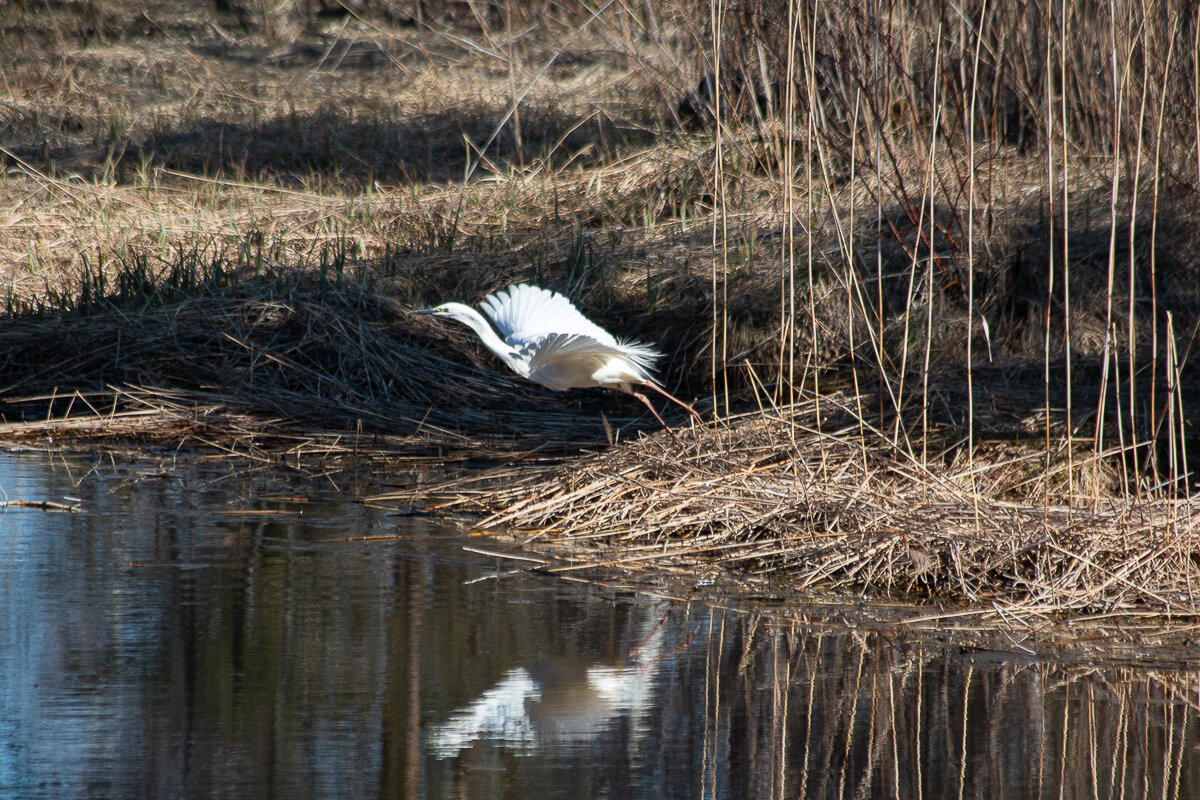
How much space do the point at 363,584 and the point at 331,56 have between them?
637 inches

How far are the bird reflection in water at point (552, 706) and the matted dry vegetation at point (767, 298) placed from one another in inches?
43.7

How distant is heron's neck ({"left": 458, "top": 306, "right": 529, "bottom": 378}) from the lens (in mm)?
5062

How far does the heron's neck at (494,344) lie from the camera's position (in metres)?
5.06

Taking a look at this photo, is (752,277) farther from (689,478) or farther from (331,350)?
(689,478)

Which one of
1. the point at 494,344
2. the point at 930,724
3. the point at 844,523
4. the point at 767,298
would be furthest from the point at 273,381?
the point at 930,724

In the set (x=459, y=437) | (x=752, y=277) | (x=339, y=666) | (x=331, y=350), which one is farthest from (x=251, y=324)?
(x=339, y=666)

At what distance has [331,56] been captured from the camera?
1902 cm

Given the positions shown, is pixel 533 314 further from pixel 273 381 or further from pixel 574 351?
pixel 273 381

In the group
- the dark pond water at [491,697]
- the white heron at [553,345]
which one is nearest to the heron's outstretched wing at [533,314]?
the white heron at [553,345]

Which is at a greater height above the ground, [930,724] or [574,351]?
[574,351]

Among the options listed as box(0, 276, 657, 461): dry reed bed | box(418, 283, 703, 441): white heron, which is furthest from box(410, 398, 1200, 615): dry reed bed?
box(0, 276, 657, 461): dry reed bed

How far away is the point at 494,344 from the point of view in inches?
204

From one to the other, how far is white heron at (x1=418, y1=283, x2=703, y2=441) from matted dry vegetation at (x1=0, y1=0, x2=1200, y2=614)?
1.07 feet

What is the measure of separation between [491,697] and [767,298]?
4819mm
